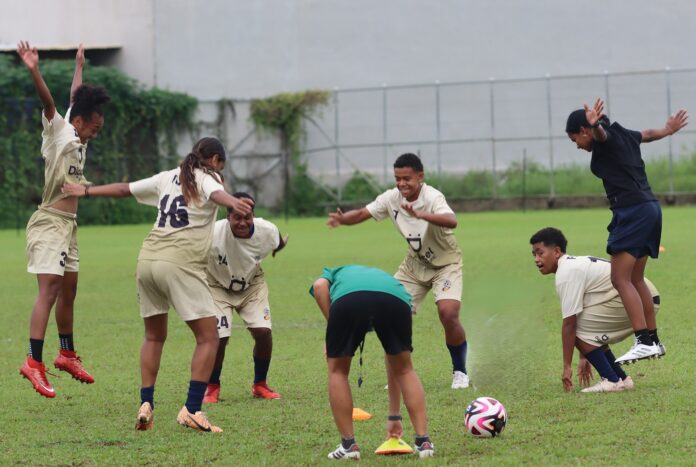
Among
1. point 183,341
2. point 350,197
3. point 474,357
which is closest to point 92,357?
point 183,341

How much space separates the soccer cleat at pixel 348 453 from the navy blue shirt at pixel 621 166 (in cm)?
376

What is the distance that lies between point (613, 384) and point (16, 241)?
2251cm

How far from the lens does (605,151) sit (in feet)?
31.3

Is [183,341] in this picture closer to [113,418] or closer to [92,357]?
[92,357]

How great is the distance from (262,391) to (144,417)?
1716 mm

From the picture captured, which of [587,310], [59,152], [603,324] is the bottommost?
[603,324]

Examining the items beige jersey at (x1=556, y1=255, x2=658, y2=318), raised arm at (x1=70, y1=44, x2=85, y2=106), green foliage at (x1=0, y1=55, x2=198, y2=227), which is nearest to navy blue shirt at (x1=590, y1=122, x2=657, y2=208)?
beige jersey at (x1=556, y1=255, x2=658, y2=318)

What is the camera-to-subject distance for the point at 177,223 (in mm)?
8281

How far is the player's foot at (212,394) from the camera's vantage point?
31.3 feet

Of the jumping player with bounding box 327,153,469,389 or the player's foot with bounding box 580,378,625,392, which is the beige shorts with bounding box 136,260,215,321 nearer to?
the jumping player with bounding box 327,153,469,389

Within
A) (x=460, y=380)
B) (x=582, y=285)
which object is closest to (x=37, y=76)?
(x=460, y=380)

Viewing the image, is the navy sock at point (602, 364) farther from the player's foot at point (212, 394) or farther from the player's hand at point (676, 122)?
the player's foot at point (212, 394)

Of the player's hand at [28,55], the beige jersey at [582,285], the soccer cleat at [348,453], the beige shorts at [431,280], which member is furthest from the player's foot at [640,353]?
the player's hand at [28,55]

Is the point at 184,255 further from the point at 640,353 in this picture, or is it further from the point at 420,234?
the point at 640,353
